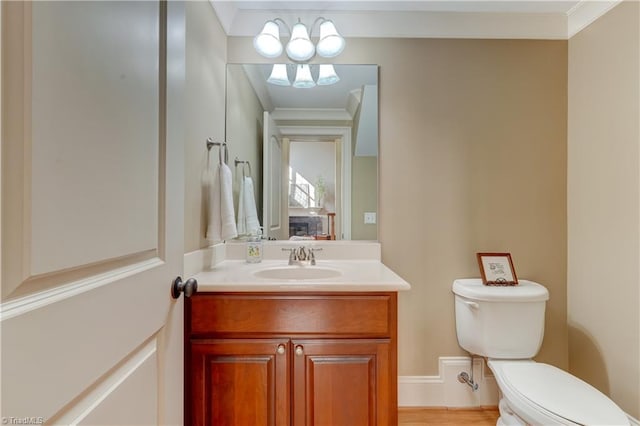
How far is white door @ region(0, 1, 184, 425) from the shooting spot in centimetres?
38

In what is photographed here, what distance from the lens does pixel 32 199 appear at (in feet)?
1.31

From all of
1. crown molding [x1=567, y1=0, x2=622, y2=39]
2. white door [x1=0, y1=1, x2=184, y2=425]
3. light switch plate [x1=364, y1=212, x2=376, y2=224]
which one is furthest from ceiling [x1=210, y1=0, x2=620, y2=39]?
white door [x1=0, y1=1, x2=184, y2=425]

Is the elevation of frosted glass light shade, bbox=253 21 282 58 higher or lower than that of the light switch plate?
higher

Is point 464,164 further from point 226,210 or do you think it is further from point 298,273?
point 226,210

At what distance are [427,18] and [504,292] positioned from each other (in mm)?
→ 1552

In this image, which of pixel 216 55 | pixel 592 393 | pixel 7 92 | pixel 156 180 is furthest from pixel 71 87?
pixel 592 393

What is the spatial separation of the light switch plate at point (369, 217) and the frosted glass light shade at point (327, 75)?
2.61ft

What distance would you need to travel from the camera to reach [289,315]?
1160mm

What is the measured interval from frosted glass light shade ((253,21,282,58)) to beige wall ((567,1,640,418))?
168 centimetres

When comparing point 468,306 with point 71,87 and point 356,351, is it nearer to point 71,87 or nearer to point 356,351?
point 356,351

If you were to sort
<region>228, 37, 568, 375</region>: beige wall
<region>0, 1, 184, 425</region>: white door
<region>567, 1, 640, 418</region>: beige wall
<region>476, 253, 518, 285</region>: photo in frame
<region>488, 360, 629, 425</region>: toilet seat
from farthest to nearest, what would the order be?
<region>228, 37, 568, 375</region>: beige wall < <region>476, 253, 518, 285</region>: photo in frame < <region>567, 1, 640, 418</region>: beige wall < <region>488, 360, 629, 425</region>: toilet seat < <region>0, 1, 184, 425</region>: white door

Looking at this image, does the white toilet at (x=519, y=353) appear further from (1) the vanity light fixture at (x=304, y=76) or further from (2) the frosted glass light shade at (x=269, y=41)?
(2) the frosted glass light shade at (x=269, y=41)

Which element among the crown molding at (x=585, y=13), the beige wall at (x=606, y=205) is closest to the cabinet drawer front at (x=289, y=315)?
the beige wall at (x=606, y=205)

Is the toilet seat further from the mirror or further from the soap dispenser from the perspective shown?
the soap dispenser
